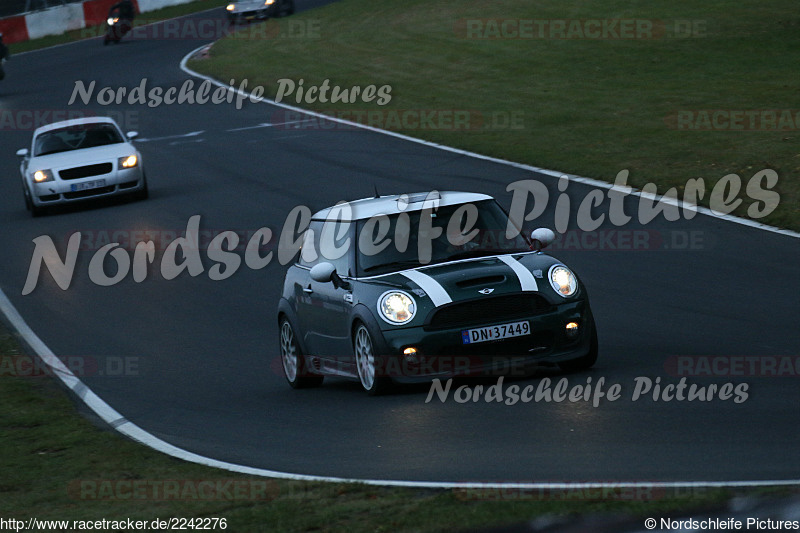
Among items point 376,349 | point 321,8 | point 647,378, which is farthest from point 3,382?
point 321,8

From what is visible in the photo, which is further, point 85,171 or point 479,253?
point 85,171

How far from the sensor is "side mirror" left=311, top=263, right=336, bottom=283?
10.5m

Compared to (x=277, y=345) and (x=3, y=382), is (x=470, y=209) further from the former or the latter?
(x=3, y=382)

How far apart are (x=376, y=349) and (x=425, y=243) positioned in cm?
110

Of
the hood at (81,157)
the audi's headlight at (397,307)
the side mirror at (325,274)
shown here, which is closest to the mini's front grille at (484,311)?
the audi's headlight at (397,307)

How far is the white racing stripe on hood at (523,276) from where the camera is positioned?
10.0m

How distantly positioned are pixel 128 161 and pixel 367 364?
46.5 feet

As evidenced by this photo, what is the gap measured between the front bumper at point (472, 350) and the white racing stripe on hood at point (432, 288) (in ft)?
0.70

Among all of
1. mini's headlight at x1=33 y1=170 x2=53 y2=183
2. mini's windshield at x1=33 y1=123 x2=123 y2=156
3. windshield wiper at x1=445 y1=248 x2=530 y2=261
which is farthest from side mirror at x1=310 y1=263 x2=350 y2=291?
mini's windshield at x1=33 y1=123 x2=123 y2=156

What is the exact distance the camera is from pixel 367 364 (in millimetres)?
10305

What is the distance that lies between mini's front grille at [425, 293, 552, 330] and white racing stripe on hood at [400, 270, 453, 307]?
53mm

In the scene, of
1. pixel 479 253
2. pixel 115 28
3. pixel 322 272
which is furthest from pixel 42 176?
pixel 115 28

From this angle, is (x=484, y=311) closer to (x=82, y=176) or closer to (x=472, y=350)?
(x=472, y=350)

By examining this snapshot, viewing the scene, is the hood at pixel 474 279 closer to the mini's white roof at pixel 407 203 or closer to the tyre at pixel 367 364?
the tyre at pixel 367 364
